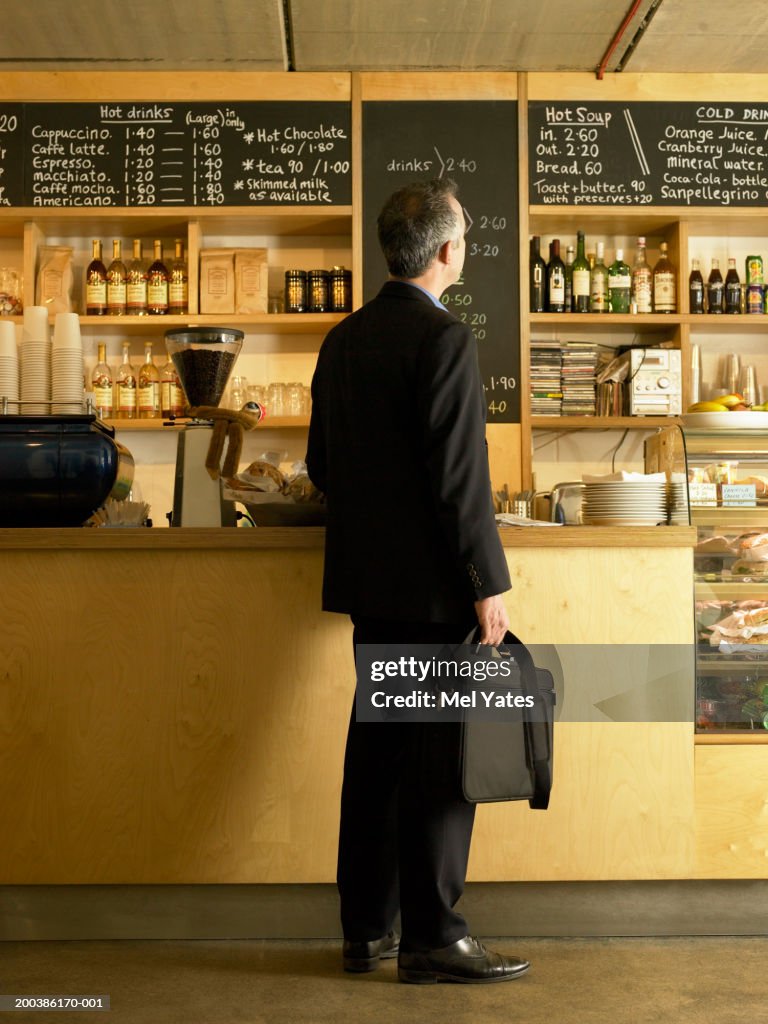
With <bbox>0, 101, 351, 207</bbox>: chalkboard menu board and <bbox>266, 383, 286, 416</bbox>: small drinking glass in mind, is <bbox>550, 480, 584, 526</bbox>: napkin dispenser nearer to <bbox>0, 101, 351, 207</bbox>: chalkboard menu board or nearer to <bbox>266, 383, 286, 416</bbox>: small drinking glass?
<bbox>266, 383, 286, 416</bbox>: small drinking glass

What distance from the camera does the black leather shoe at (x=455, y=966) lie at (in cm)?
211

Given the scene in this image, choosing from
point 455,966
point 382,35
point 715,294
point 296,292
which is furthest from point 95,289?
point 455,966

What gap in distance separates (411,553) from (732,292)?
2.96 m

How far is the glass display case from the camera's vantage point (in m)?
2.48

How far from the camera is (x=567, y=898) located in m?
2.39

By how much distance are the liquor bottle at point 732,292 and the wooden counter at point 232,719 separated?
241cm

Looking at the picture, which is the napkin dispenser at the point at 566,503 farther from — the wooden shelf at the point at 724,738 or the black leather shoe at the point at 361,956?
the black leather shoe at the point at 361,956

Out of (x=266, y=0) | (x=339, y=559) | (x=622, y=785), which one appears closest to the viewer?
(x=339, y=559)

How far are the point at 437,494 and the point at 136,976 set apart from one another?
3.67ft

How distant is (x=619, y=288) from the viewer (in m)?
4.50

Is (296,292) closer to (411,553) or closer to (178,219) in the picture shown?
(178,219)

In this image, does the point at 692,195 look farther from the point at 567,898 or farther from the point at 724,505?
the point at 567,898

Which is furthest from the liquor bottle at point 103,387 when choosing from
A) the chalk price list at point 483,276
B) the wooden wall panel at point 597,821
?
the wooden wall panel at point 597,821

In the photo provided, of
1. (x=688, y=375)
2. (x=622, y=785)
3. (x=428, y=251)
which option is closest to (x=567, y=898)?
(x=622, y=785)
